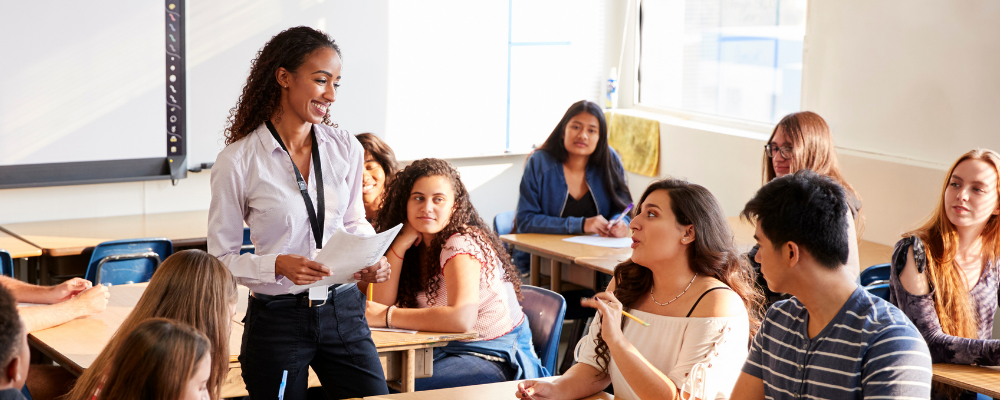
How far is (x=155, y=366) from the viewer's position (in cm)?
145

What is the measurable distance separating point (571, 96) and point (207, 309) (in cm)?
477

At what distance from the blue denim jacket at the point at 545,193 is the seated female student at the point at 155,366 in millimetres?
3257

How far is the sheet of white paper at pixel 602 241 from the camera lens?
434 centimetres

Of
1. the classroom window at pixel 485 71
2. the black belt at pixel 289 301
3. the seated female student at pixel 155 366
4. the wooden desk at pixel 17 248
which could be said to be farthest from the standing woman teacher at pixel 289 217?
the classroom window at pixel 485 71

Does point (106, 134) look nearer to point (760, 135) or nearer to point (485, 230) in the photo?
point (485, 230)

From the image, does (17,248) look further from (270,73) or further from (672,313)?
(672,313)

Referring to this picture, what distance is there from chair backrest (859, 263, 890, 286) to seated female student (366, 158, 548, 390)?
1437 millimetres

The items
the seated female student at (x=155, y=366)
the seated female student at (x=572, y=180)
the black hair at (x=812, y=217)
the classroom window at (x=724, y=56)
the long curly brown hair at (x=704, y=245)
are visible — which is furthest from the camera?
the classroom window at (x=724, y=56)

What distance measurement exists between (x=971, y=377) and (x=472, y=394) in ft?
4.77

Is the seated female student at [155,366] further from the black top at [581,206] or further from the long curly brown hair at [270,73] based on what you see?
the black top at [581,206]

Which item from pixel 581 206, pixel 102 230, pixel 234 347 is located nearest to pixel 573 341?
pixel 581 206

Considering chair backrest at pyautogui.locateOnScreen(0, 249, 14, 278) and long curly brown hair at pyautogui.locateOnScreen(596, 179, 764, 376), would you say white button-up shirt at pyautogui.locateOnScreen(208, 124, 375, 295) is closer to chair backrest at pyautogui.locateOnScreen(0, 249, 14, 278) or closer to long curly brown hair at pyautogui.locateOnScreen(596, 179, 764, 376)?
long curly brown hair at pyautogui.locateOnScreen(596, 179, 764, 376)

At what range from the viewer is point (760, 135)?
524 centimetres

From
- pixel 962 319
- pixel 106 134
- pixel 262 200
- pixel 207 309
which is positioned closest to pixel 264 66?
pixel 262 200
